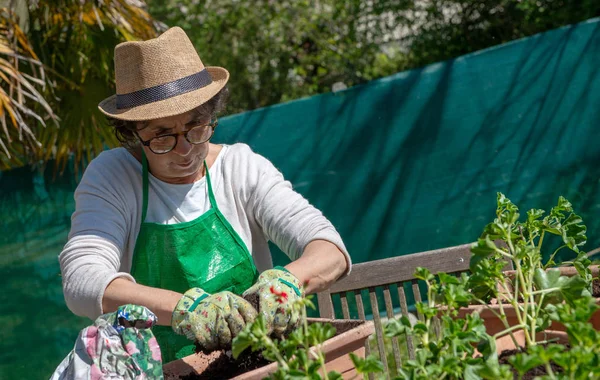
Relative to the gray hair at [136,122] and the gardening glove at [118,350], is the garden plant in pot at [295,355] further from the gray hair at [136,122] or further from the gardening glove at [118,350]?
the gray hair at [136,122]

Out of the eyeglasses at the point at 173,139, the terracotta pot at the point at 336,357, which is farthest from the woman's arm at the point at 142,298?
the eyeglasses at the point at 173,139

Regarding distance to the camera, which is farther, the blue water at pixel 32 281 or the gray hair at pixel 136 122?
the blue water at pixel 32 281

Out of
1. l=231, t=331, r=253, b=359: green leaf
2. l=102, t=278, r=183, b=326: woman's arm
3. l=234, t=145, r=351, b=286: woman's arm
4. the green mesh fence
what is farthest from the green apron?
the green mesh fence

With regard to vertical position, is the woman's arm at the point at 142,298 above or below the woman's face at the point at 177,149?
below

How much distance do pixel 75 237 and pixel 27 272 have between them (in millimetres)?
2172

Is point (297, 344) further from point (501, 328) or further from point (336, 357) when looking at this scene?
point (501, 328)

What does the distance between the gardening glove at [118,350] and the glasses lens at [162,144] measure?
0.79 metres

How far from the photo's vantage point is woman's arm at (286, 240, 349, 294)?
6.48 ft

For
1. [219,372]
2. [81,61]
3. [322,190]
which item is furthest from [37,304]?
[219,372]

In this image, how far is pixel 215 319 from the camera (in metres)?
1.62

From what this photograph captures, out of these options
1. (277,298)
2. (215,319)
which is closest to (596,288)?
(277,298)

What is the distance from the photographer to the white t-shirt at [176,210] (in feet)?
6.74

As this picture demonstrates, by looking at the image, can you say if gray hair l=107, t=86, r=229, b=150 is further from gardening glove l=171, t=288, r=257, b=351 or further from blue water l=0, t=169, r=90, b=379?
blue water l=0, t=169, r=90, b=379

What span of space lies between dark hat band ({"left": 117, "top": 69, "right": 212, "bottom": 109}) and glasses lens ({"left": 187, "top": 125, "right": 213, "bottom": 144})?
0.33ft
